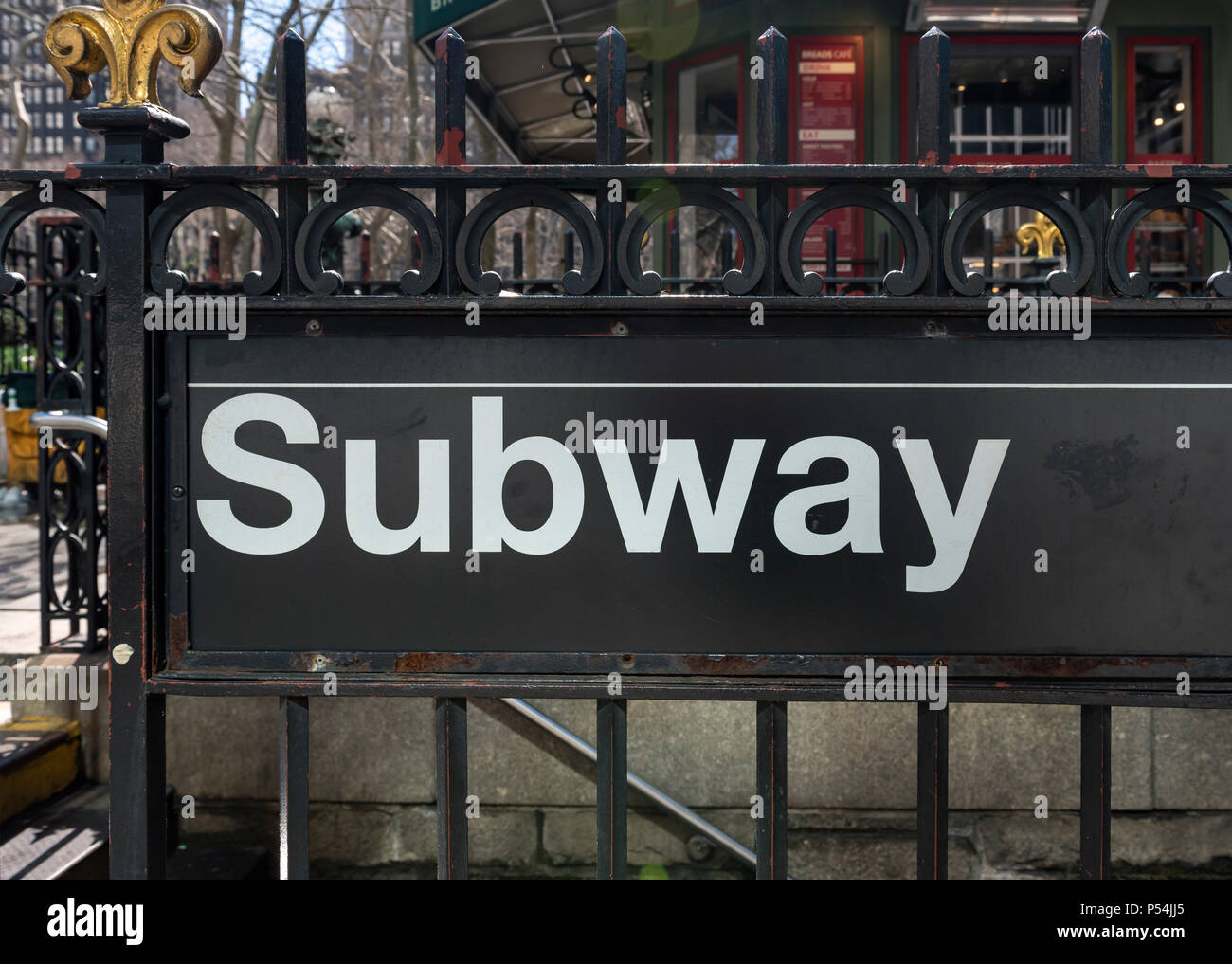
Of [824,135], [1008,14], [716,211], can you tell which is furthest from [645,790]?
[1008,14]

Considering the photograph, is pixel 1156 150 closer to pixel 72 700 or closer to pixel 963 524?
pixel 963 524

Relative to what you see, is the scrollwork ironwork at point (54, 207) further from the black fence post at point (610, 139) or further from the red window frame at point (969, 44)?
the red window frame at point (969, 44)

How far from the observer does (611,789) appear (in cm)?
180

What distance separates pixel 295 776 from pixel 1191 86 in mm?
8355

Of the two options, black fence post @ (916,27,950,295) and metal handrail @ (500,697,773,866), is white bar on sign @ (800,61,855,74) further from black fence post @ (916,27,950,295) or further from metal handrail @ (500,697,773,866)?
black fence post @ (916,27,950,295)

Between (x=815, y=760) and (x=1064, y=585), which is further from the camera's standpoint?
(x=815, y=760)

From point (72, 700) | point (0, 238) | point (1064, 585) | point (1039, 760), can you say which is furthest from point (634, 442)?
point (72, 700)

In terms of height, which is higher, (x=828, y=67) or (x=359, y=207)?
(x=828, y=67)

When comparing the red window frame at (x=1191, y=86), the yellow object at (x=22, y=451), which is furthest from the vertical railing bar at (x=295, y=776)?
the yellow object at (x=22, y=451)

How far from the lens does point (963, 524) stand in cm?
177

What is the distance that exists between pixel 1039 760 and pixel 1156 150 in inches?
227

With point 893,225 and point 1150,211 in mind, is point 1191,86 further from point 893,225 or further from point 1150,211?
point 893,225

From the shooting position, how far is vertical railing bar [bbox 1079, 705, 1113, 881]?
1.75m
